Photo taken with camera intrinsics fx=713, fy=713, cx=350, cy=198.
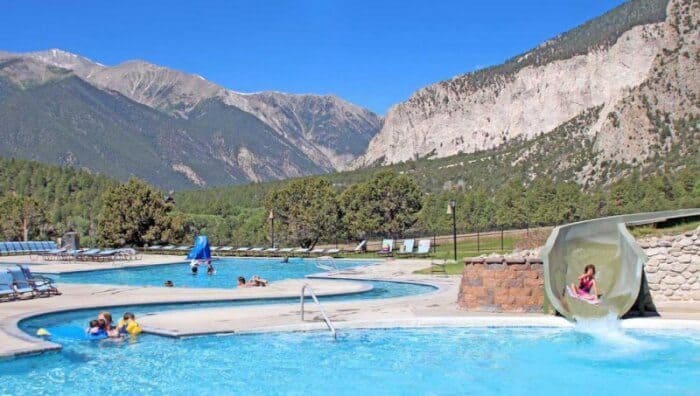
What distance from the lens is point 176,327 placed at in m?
12.4

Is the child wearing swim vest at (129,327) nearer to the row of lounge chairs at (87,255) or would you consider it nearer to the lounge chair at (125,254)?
the row of lounge chairs at (87,255)

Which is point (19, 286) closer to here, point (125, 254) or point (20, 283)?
point (20, 283)

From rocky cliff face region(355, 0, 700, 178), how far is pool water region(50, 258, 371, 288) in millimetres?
59956

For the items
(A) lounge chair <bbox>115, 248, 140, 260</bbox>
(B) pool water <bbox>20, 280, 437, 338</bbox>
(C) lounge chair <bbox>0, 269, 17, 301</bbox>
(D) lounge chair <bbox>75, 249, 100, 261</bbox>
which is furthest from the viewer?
(A) lounge chair <bbox>115, 248, 140, 260</bbox>

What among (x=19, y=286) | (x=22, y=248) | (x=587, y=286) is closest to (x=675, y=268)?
(x=587, y=286)

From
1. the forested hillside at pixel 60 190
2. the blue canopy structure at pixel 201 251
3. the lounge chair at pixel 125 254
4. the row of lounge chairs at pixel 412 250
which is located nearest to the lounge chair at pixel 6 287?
the blue canopy structure at pixel 201 251

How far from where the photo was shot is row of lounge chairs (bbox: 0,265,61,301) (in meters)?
16.3

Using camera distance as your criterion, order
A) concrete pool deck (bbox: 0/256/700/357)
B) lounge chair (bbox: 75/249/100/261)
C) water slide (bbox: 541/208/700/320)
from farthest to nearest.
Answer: lounge chair (bbox: 75/249/100/261)
water slide (bbox: 541/208/700/320)
concrete pool deck (bbox: 0/256/700/357)

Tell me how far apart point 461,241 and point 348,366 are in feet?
132

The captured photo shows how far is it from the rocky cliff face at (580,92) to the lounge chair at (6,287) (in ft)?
252

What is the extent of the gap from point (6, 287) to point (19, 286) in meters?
0.36

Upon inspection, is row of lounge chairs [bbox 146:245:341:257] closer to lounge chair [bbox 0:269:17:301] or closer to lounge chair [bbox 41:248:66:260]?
lounge chair [bbox 41:248:66:260]

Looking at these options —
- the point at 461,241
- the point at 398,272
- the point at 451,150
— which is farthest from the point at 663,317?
the point at 451,150

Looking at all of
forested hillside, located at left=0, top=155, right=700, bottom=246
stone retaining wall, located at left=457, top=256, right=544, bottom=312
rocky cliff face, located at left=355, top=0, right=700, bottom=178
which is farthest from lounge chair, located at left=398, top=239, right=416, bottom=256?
rocky cliff face, located at left=355, top=0, right=700, bottom=178
